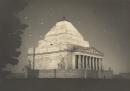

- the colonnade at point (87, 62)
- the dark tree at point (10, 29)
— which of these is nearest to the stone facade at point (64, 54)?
the colonnade at point (87, 62)

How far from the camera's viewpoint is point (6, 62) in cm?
322

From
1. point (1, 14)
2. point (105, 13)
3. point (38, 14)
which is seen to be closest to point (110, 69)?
point (105, 13)

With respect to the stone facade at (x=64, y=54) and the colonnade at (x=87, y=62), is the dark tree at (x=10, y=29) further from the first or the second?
the colonnade at (x=87, y=62)

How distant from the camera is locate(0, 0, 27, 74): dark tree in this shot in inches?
128

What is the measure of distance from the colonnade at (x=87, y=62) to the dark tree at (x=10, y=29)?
0.57 metres

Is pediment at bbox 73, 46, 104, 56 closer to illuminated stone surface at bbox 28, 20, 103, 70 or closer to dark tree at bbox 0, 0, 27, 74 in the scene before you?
illuminated stone surface at bbox 28, 20, 103, 70

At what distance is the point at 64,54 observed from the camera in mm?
3287

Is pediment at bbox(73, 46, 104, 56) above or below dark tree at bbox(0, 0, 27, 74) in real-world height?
below

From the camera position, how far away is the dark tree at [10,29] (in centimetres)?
324

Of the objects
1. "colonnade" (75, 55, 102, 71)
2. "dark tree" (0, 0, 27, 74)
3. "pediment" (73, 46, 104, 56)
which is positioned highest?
"dark tree" (0, 0, 27, 74)

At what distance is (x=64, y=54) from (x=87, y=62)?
0.77ft

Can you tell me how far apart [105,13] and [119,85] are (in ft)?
2.39

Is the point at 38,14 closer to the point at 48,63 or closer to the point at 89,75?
the point at 48,63

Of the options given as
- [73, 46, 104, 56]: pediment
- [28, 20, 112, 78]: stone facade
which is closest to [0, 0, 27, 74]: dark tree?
[28, 20, 112, 78]: stone facade
